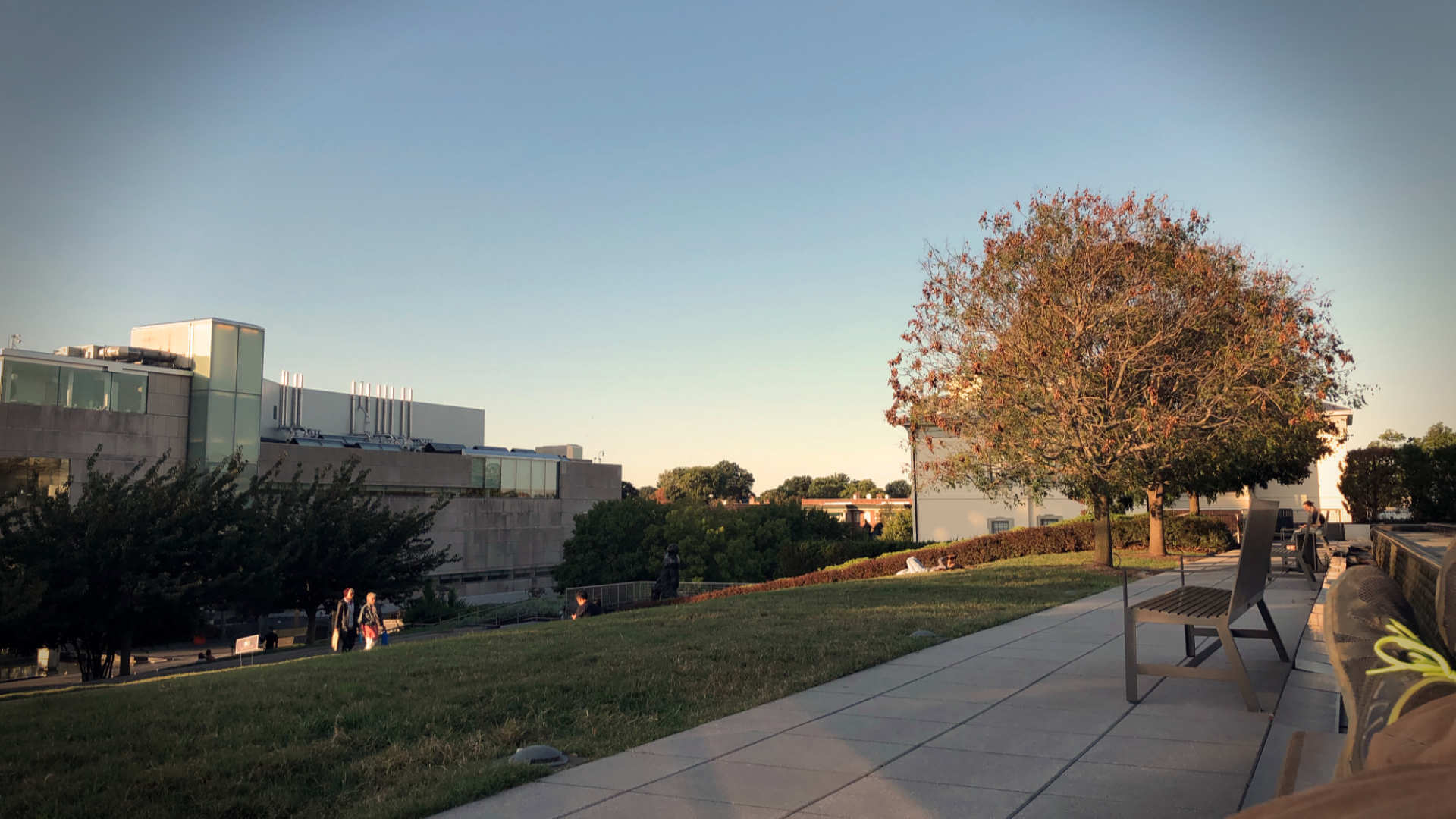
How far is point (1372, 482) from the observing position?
3559cm

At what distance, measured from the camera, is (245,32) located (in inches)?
661

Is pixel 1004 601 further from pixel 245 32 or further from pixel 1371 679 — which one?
pixel 245 32

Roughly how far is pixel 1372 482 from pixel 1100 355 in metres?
23.9

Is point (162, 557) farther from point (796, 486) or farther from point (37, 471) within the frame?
point (796, 486)

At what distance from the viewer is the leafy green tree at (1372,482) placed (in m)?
34.9

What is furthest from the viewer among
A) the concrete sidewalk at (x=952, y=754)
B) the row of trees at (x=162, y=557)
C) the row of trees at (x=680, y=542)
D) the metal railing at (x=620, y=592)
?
the row of trees at (x=680, y=542)

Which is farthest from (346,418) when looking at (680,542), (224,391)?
(680,542)

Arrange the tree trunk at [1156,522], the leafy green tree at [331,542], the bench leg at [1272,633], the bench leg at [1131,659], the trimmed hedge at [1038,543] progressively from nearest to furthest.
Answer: the bench leg at [1131,659] → the bench leg at [1272,633] → the tree trunk at [1156,522] → the trimmed hedge at [1038,543] → the leafy green tree at [331,542]

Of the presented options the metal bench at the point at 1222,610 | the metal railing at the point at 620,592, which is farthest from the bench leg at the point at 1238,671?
the metal railing at the point at 620,592

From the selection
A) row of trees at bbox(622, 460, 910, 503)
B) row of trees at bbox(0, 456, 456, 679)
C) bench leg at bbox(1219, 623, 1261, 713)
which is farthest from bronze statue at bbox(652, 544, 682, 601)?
row of trees at bbox(622, 460, 910, 503)

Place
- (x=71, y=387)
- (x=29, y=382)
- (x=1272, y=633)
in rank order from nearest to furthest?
(x=1272, y=633) → (x=29, y=382) → (x=71, y=387)

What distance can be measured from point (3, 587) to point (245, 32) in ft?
Result: 42.2

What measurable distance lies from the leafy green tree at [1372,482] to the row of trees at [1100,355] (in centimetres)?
1853

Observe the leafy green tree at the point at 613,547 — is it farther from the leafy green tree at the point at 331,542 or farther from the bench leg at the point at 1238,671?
the bench leg at the point at 1238,671
